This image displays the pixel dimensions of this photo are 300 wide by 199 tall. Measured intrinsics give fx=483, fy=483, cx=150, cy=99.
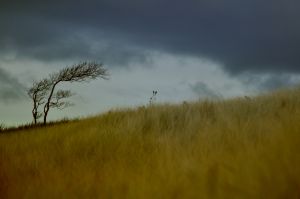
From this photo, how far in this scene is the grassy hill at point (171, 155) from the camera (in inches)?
208

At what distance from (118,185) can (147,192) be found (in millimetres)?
→ 893

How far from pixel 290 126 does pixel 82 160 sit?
14.1 feet

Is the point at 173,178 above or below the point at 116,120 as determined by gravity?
below

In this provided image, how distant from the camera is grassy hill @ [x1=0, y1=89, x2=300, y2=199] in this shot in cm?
527

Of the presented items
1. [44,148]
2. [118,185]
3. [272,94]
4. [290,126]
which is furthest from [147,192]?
[272,94]

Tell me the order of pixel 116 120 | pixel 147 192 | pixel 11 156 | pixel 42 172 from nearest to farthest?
pixel 147 192, pixel 42 172, pixel 11 156, pixel 116 120

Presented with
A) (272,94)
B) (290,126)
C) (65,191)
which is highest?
(272,94)

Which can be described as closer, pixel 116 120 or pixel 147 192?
pixel 147 192

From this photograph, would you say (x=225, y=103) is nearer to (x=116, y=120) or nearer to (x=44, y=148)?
(x=116, y=120)

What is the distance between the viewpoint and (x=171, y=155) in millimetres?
7738

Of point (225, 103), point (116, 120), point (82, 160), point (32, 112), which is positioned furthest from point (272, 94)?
point (32, 112)

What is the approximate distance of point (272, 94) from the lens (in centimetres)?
1162

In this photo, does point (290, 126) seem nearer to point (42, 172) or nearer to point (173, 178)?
point (173, 178)

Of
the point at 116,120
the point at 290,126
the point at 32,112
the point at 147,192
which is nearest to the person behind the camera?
the point at 147,192
